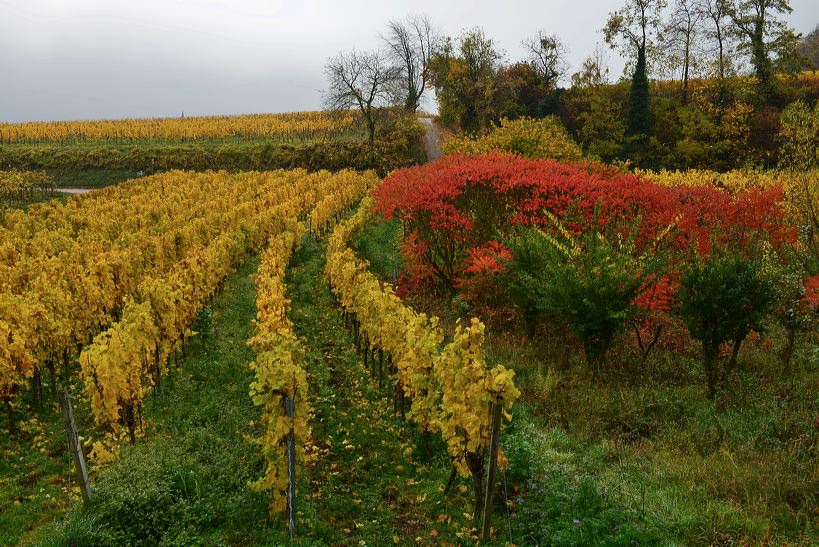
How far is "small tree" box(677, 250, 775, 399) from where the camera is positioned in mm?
8141

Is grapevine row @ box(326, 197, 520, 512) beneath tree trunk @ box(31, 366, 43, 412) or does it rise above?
above

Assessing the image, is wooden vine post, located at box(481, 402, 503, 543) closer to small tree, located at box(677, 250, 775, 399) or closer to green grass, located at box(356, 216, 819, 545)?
green grass, located at box(356, 216, 819, 545)

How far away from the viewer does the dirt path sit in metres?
49.2

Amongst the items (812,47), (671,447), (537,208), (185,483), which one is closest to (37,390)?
(185,483)

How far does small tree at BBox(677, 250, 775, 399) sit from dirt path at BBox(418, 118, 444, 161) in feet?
131

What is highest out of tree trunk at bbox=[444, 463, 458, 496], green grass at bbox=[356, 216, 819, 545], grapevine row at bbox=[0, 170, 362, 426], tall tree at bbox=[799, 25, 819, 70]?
tall tree at bbox=[799, 25, 819, 70]

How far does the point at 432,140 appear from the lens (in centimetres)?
5384

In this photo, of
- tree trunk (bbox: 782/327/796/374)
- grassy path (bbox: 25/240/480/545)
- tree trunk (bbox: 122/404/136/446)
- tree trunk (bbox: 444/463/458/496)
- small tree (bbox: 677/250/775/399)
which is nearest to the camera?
grassy path (bbox: 25/240/480/545)

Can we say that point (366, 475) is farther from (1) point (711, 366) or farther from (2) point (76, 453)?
(1) point (711, 366)

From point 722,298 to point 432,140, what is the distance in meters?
47.9

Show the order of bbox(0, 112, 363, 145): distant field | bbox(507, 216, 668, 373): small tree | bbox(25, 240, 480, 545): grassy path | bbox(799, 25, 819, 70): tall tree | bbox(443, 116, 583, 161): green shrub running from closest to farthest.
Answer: bbox(25, 240, 480, 545): grassy path < bbox(507, 216, 668, 373): small tree < bbox(443, 116, 583, 161): green shrub < bbox(0, 112, 363, 145): distant field < bbox(799, 25, 819, 70): tall tree

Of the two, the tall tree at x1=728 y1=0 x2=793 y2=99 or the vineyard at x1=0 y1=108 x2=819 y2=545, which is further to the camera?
the tall tree at x1=728 y1=0 x2=793 y2=99

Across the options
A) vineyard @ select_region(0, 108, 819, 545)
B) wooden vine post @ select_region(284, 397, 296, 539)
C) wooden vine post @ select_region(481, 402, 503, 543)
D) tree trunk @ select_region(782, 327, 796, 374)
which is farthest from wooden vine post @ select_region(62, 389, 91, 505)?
tree trunk @ select_region(782, 327, 796, 374)

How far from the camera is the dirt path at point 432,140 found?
49219 millimetres
